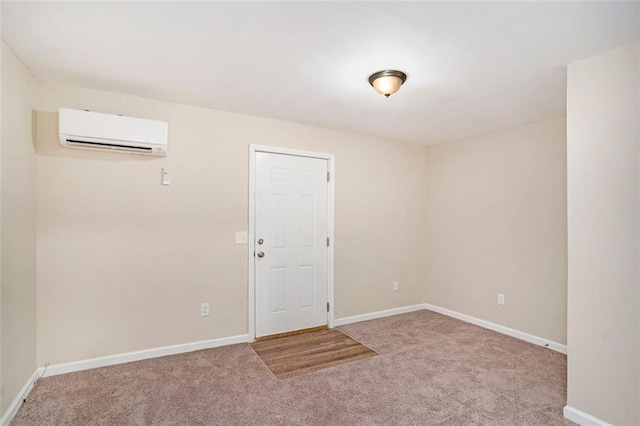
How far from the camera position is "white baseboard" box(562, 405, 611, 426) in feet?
6.56

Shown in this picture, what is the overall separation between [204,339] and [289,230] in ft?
4.61

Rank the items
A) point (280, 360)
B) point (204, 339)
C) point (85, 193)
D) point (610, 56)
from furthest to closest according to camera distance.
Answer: point (204, 339)
point (280, 360)
point (85, 193)
point (610, 56)

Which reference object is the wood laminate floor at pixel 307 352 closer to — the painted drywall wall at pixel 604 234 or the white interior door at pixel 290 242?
the white interior door at pixel 290 242

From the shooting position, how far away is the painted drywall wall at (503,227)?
333 cm

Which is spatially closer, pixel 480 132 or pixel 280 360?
pixel 280 360

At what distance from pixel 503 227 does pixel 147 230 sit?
383 centimetres

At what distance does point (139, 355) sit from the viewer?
2.88m

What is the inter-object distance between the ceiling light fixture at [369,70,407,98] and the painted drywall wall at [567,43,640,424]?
113cm

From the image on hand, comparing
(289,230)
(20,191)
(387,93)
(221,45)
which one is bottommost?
(289,230)

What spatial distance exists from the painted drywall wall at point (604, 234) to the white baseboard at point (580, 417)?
0.03 m

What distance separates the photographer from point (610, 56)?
1994 millimetres

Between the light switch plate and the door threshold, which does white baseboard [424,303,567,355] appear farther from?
the light switch plate

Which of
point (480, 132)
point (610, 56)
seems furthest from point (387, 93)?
point (480, 132)

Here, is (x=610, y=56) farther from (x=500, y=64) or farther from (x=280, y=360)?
(x=280, y=360)
